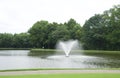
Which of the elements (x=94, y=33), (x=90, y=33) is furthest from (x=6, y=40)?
(x=94, y=33)

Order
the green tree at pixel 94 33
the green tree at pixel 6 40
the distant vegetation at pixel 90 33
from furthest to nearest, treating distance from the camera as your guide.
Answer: the green tree at pixel 6 40, the green tree at pixel 94 33, the distant vegetation at pixel 90 33

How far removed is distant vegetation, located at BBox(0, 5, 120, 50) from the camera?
5525 cm

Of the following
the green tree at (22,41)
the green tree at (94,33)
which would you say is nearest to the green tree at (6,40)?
the green tree at (22,41)

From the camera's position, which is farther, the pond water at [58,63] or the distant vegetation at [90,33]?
the distant vegetation at [90,33]

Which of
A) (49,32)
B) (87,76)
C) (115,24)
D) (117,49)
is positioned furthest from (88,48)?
(87,76)

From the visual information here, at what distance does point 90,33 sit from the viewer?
2388 inches

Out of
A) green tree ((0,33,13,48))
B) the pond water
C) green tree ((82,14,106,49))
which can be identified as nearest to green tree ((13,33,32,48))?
green tree ((0,33,13,48))

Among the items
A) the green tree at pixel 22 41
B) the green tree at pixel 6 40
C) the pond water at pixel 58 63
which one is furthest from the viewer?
the green tree at pixel 6 40

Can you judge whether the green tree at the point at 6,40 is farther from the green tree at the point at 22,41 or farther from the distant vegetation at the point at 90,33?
the distant vegetation at the point at 90,33

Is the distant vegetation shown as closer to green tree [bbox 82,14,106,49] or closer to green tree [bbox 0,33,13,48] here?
green tree [bbox 82,14,106,49]

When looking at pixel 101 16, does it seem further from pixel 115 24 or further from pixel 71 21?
pixel 71 21

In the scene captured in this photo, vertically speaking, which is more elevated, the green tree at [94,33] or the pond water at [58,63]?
the green tree at [94,33]

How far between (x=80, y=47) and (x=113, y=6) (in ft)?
52.4

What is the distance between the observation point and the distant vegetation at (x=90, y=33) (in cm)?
5525
